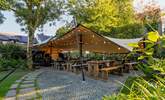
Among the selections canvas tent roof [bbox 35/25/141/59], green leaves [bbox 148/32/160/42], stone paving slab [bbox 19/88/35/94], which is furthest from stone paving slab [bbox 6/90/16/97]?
green leaves [bbox 148/32/160/42]

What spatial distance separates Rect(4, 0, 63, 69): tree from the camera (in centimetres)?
1902

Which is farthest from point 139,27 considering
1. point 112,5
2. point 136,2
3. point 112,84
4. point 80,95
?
point 80,95

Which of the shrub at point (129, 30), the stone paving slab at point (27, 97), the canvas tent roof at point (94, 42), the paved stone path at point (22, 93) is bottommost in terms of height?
the stone paving slab at point (27, 97)

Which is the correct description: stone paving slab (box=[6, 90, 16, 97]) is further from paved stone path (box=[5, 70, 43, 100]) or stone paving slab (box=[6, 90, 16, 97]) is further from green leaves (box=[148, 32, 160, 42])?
green leaves (box=[148, 32, 160, 42])

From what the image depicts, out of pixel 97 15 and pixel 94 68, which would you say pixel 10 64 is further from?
pixel 94 68

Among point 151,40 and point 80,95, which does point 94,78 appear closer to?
point 80,95

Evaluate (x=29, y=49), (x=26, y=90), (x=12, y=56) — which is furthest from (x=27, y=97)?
(x=12, y=56)

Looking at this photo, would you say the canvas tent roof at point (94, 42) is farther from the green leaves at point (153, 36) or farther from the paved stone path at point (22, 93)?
the green leaves at point (153, 36)

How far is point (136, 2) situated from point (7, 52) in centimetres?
1640

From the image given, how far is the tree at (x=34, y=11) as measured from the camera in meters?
19.0

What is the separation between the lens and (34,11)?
65.0 feet

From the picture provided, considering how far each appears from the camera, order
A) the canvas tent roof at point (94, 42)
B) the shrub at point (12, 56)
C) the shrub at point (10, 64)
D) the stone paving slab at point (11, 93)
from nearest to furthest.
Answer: the stone paving slab at point (11, 93) → the canvas tent roof at point (94, 42) → the shrub at point (10, 64) → the shrub at point (12, 56)

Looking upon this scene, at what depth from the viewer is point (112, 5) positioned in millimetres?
24859

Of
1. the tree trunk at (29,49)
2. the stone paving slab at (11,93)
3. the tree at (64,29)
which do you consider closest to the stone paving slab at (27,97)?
the stone paving slab at (11,93)
